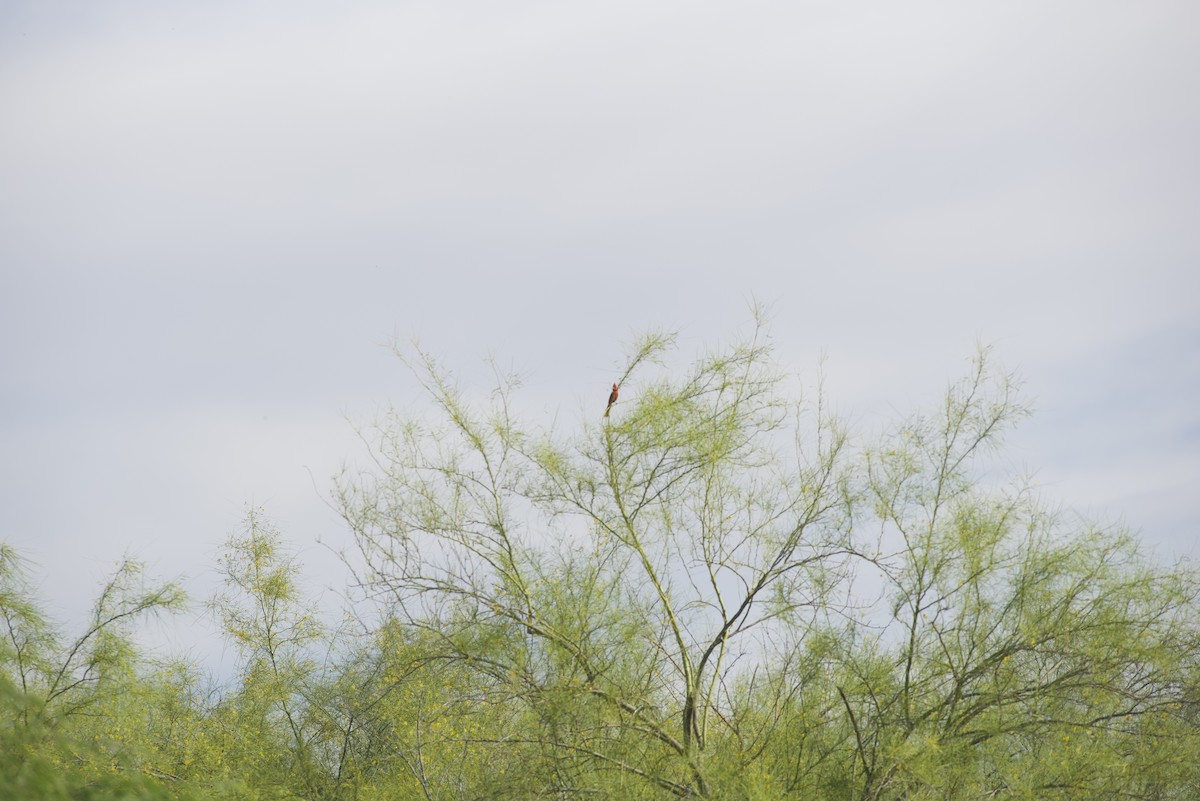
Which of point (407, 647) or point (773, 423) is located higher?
point (773, 423)

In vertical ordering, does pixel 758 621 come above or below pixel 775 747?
above

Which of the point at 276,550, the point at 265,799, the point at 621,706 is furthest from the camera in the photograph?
the point at 276,550

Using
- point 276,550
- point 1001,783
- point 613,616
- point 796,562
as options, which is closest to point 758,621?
point 796,562

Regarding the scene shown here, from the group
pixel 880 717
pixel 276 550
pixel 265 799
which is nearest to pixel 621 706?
pixel 880 717

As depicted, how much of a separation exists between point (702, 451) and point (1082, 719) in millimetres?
3855

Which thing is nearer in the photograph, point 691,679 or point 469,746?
point 691,679

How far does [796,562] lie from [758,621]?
24.2 inches

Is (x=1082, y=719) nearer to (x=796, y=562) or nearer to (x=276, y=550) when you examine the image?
(x=796, y=562)

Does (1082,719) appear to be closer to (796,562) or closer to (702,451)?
(796,562)

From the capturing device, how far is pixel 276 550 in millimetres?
16219

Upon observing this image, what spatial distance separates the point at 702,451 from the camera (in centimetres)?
1060

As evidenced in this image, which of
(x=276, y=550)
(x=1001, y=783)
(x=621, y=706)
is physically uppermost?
(x=276, y=550)

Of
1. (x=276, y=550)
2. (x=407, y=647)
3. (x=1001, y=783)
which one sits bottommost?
(x=1001, y=783)

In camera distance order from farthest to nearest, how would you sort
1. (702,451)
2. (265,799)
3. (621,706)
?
(265,799) < (702,451) < (621,706)
